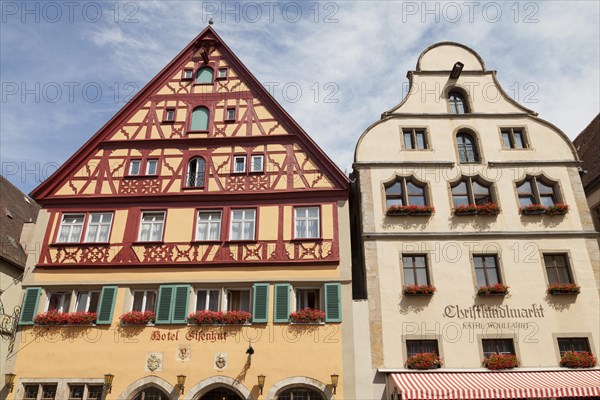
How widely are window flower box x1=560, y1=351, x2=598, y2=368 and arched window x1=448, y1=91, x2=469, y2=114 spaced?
9.96 meters

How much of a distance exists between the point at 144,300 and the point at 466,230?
1186 cm

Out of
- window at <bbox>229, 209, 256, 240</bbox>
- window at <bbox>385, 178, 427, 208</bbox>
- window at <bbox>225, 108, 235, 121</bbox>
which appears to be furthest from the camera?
window at <bbox>225, 108, 235, 121</bbox>

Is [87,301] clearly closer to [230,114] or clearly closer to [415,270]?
[230,114]

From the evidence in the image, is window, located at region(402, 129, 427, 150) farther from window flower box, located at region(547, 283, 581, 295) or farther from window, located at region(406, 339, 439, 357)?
window, located at region(406, 339, 439, 357)

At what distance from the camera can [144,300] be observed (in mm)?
16828

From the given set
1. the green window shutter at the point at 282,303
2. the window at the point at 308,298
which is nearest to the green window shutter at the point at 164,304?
the green window shutter at the point at 282,303

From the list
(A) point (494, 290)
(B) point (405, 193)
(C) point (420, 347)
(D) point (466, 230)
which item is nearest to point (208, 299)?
(C) point (420, 347)

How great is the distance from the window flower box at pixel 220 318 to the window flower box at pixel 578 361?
10.3 metres

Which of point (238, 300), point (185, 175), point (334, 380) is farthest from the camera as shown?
point (185, 175)

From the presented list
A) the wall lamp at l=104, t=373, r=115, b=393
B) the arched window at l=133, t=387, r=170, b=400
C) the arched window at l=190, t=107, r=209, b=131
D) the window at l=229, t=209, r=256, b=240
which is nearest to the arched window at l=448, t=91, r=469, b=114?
the window at l=229, t=209, r=256, b=240

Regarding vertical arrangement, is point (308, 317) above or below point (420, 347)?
above

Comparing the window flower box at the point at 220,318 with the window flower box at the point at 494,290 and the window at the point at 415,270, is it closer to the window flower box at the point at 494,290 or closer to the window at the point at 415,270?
the window at the point at 415,270

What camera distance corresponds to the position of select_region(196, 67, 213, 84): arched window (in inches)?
819

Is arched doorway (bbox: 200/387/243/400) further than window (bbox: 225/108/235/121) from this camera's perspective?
No
